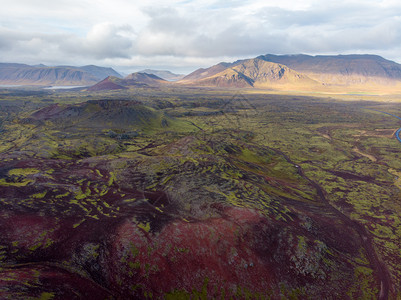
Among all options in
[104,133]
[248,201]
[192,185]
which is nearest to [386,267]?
[248,201]

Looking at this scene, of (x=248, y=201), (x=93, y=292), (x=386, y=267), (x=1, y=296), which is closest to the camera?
(x=1, y=296)

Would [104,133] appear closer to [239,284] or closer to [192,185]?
[192,185]

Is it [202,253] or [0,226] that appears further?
[202,253]

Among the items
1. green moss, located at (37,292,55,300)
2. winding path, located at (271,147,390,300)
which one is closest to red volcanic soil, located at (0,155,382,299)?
green moss, located at (37,292,55,300)

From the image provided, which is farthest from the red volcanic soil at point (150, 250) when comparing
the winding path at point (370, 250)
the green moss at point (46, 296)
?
the winding path at point (370, 250)

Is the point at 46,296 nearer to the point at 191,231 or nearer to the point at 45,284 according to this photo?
the point at 45,284

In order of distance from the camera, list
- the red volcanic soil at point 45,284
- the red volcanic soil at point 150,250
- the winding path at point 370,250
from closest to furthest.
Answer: the red volcanic soil at point 45,284
the red volcanic soil at point 150,250
the winding path at point 370,250

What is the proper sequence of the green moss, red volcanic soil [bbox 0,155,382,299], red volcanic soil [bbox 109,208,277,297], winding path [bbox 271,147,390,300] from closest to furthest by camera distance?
the green moss → red volcanic soil [bbox 0,155,382,299] → red volcanic soil [bbox 109,208,277,297] → winding path [bbox 271,147,390,300]

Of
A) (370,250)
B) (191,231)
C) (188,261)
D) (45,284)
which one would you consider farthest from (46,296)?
(370,250)

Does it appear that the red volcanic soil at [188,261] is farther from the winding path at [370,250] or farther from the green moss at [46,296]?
the winding path at [370,250]

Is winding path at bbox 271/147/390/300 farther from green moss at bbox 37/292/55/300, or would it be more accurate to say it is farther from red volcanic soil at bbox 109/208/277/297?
green moss at bbox 37/292/55/300

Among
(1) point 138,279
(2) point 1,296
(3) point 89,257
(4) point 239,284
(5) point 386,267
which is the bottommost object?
(5) point 386,267
